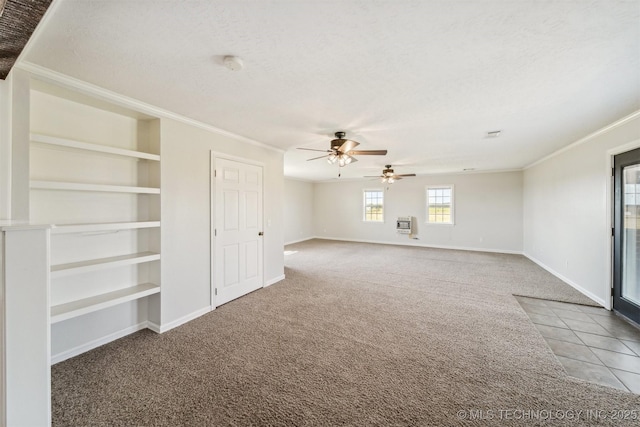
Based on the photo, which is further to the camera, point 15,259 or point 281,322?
point 281,322

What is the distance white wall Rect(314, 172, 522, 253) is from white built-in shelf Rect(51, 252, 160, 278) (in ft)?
25.1

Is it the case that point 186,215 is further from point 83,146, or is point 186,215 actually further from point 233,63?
point 233,63

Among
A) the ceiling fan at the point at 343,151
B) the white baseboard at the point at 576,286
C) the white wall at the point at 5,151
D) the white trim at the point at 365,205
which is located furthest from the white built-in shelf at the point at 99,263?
the white trim at the point at 365,205

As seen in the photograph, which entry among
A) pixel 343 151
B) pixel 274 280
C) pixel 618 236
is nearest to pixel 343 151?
pixel 343 151

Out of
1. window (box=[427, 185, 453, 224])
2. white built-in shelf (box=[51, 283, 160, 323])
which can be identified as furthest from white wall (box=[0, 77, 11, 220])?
window (box=[427, 185, 453, 224])

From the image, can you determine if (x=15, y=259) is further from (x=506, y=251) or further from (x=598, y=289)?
(x=506, y=251)

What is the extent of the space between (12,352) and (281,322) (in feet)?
7.24

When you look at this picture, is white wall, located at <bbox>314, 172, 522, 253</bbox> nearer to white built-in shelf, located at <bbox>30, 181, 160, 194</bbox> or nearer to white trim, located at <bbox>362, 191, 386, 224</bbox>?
white trim, located at <bbox>362, 191, 386, 224</bbox>

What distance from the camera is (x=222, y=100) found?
8.32 ft

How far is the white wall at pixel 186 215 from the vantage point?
290 centimetres

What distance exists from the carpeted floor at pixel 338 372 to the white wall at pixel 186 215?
34 centimetres

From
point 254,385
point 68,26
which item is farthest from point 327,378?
point 68,26

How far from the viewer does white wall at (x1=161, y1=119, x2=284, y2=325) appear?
9.51ft

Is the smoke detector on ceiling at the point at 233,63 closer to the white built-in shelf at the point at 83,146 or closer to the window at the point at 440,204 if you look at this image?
the white built-in shelf at the point at 83,146
